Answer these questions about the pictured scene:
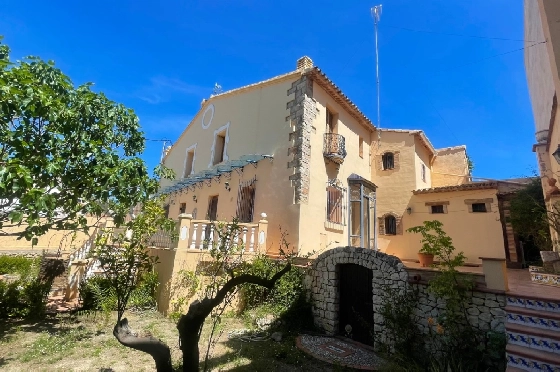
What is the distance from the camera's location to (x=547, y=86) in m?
9.09

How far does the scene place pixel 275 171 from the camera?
10625 mm

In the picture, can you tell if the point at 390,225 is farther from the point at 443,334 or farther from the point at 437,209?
the point at 443,334

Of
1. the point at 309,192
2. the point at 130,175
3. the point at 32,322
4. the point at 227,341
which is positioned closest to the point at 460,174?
the point at 309,192

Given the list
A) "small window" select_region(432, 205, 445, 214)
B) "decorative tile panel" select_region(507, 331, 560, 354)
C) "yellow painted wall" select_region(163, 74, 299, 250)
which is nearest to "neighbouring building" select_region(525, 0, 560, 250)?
"decorative tile panel" select_region(507, 331, 560, 354)

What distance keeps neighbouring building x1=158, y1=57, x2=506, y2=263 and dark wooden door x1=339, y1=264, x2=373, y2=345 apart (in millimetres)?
2076

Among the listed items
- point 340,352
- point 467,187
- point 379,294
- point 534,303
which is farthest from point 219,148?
point 534,303

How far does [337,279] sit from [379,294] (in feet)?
4.34

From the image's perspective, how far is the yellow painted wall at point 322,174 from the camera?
9758mm

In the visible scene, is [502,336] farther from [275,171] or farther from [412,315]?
[275,171]

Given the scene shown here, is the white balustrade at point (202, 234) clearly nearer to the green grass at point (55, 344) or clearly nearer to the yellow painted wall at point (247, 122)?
the green grass at point (55, 344)

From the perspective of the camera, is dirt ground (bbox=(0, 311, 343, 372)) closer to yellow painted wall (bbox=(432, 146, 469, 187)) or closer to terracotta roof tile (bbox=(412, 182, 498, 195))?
terracotta roof tile (bbox=(412, 182, 498, 195))

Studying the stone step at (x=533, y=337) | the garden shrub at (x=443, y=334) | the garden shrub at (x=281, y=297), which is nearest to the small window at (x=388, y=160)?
the garden shrub at (x=281, y=297)

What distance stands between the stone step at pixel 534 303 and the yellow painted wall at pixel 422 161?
987 cm

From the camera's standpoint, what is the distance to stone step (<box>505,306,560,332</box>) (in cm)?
461
